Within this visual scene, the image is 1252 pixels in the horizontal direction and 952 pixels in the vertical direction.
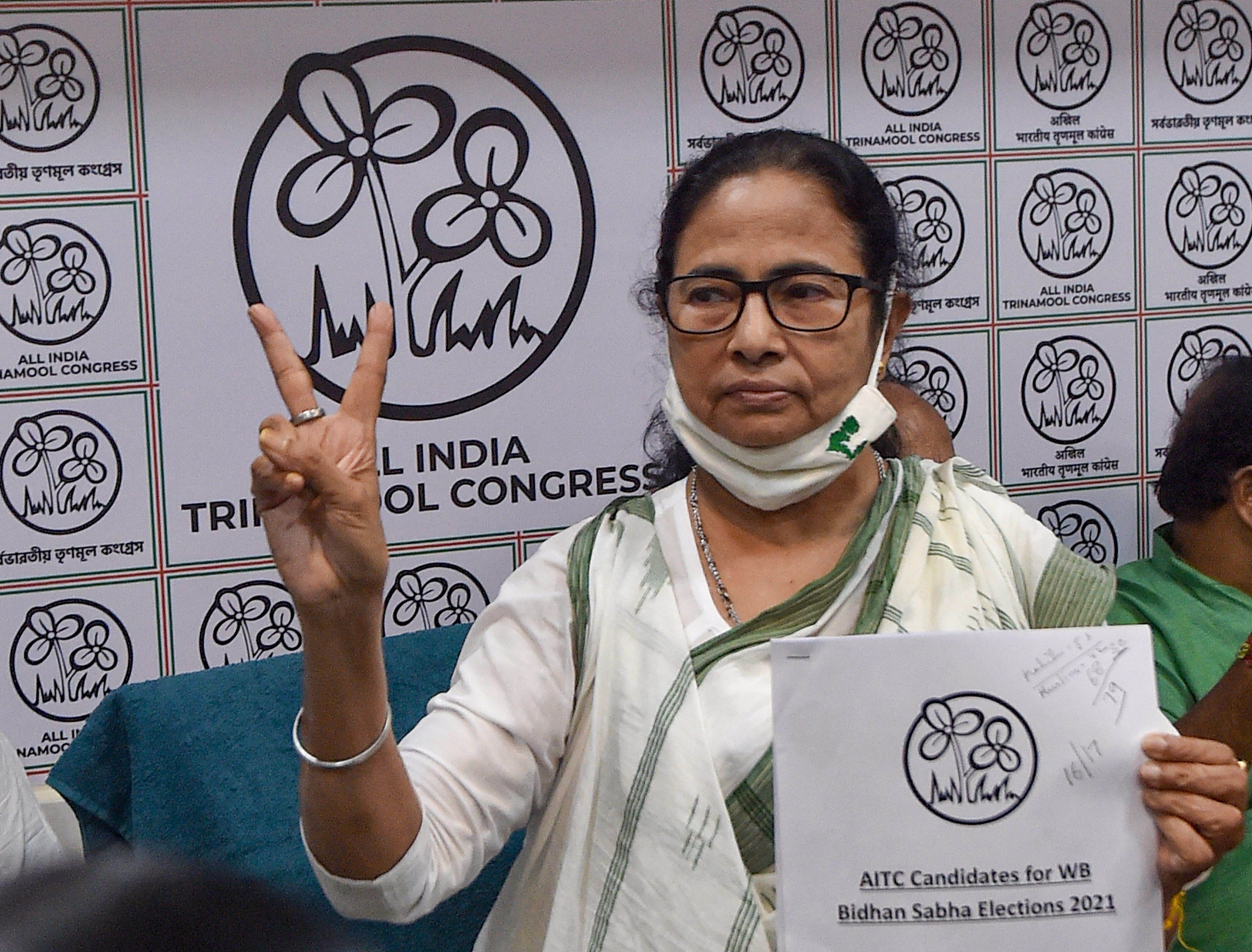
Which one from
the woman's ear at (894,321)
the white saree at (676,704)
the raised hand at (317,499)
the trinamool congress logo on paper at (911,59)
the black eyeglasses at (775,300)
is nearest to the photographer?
the raised hand at (317,499)

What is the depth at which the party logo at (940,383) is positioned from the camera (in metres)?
2.40

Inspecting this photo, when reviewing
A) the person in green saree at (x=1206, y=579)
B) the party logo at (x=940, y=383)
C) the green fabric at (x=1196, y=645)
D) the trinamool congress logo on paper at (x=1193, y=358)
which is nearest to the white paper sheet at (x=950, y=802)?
the green fabric at (x=1196, y=645)

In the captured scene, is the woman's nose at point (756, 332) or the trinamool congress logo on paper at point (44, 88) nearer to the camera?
the woman's nose at point (756, 332)

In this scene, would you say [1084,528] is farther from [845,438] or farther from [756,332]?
[756,332]

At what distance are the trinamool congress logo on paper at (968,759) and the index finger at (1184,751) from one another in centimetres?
11

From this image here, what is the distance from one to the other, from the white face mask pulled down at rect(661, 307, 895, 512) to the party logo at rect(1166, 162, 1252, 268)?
4.11ft

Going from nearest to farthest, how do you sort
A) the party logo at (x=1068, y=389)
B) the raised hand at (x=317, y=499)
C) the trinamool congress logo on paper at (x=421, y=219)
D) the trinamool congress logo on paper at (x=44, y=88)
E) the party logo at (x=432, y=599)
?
the raised hand at (x=317, y=499), the trinamool congress logo on paper at (x=44, y=88), the trinamool congress logo on paper at (x=421, y=219), the party logo at (x=432, y=599), the party logo at (x=1068, y=389)

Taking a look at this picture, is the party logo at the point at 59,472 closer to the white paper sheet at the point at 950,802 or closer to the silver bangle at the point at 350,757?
the silver bangle at the point at 350,757

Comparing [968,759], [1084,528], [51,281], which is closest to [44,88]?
[51,281]

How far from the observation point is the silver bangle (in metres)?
1.17

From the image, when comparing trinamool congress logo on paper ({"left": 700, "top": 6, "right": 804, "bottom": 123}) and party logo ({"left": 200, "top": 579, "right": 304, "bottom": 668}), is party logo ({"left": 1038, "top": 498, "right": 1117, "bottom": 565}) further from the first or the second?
party logo ({"left": 200, "top": 579, "right": 304, "bottom": 668})

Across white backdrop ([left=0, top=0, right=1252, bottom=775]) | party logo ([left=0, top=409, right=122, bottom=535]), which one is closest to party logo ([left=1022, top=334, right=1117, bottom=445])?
white backdrop ([left=0, top=0, right=1252, bottom=775])

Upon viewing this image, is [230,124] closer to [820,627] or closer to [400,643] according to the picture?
[400,643]

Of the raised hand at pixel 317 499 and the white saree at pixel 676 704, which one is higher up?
the raised hand at pixel 317 499
